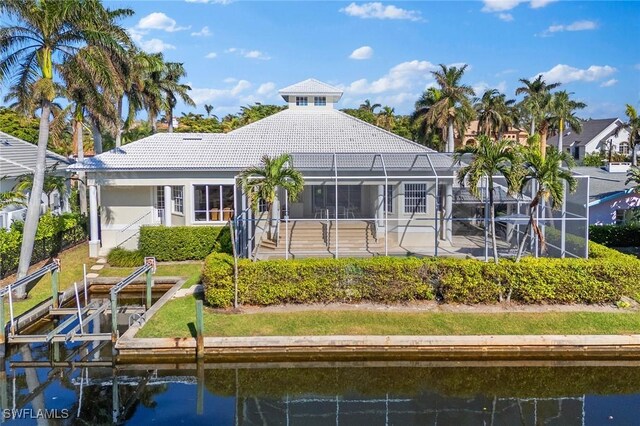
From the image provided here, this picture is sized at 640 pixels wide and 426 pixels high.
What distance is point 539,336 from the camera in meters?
13.5

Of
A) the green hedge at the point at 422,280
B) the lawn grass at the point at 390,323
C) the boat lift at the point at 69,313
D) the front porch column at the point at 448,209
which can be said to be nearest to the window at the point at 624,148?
the front porch column at the point at 448,209

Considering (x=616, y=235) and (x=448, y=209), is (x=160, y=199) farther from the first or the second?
(x=616, y=235)

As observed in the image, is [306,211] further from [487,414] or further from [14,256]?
[487,414]

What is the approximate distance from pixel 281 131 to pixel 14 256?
41.7 feet

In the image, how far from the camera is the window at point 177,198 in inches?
930

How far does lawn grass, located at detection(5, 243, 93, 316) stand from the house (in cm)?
78

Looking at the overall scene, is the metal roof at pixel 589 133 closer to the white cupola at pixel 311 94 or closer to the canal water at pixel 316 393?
the white cupola at pixel 311 94

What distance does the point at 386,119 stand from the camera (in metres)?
63.9

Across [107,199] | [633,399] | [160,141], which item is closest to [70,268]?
[107,199]

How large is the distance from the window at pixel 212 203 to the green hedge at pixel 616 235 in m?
15.9

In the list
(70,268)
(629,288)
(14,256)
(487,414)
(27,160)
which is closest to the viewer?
(487,414)

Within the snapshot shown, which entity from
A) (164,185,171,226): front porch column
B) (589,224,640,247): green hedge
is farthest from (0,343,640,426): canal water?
(589,224,640,247): green hedge

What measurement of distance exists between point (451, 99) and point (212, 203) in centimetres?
2190

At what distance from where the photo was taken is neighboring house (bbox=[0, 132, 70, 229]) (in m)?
22.1
